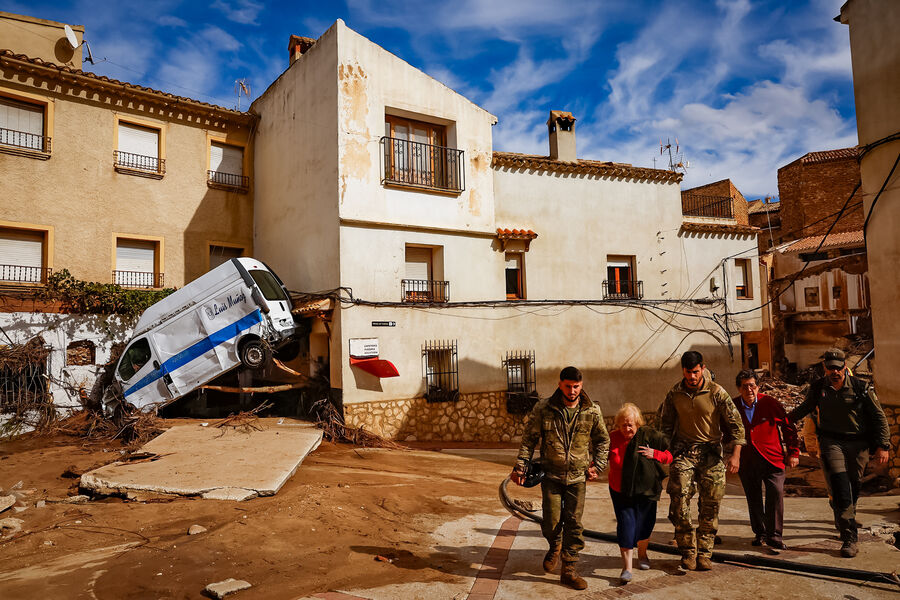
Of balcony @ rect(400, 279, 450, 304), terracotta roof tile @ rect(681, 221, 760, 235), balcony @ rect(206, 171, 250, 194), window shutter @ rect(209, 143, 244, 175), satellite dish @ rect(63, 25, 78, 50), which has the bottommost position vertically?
balcony @ rect(400, 279, 450, 304)

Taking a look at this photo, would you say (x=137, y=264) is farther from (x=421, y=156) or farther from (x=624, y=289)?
(x=624, y=289)

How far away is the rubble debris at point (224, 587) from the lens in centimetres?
413

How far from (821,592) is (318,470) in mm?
6593

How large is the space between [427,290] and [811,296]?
81.9 ft

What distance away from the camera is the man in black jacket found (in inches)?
202

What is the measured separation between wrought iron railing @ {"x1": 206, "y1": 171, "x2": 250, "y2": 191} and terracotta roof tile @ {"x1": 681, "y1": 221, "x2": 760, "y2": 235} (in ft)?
45.0

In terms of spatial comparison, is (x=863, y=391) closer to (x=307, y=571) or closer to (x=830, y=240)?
(x=307, y=571)

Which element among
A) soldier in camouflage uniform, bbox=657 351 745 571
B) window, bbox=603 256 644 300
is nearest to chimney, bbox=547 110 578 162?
window, bbox=603 256 644 300

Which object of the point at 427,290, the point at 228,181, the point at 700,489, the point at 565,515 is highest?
the point at 228,181

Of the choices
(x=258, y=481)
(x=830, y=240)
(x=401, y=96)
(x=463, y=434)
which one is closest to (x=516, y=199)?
(x=401, y=96)

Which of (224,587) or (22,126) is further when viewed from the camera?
(22,126)

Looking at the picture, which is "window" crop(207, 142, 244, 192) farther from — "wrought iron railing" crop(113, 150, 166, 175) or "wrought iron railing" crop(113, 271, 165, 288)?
"wrought iron railing" crop(113, 271, 165, 288)

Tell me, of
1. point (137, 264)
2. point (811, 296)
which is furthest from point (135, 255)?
point (811, 296)

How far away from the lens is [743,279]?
1855cm
